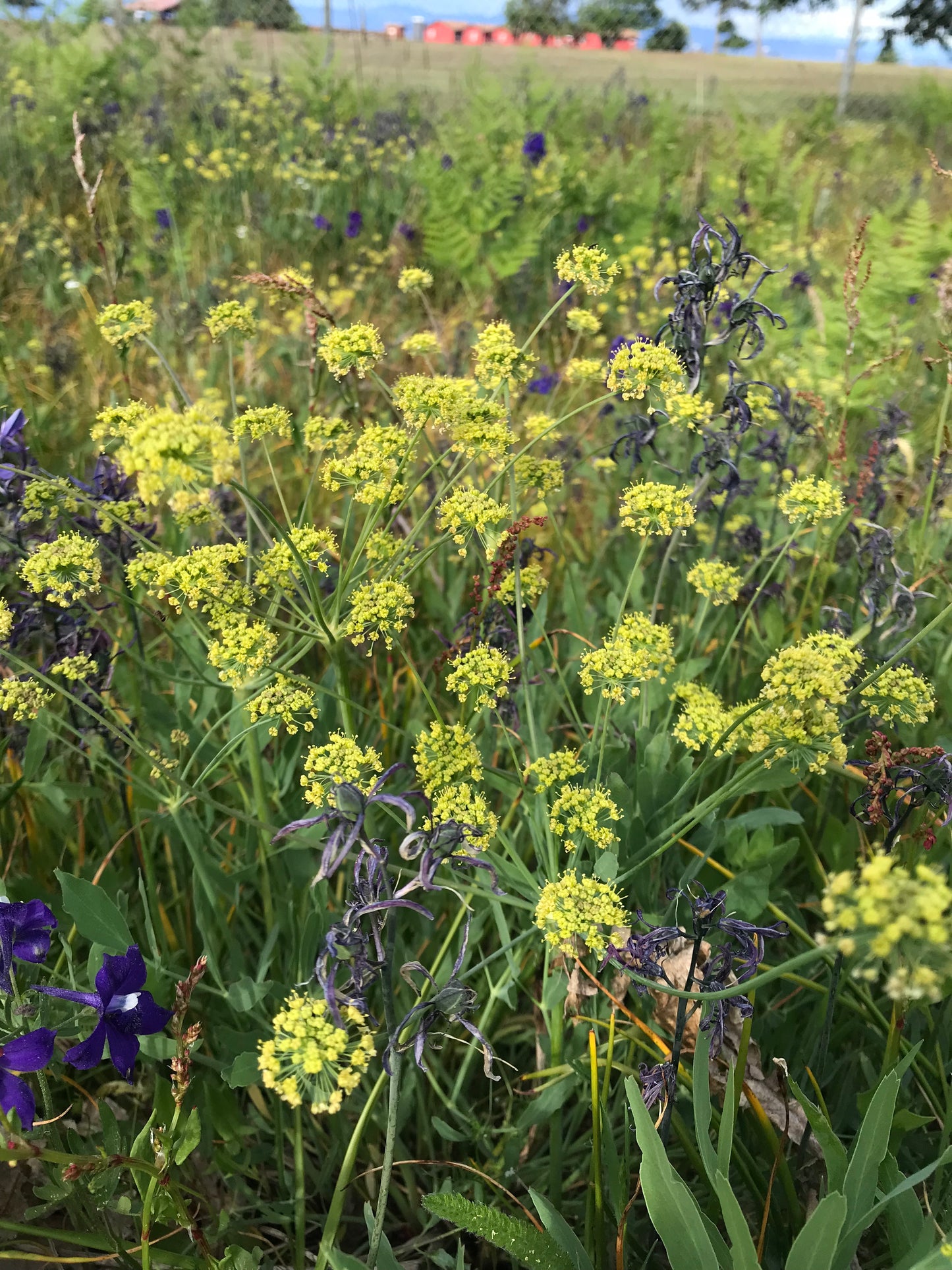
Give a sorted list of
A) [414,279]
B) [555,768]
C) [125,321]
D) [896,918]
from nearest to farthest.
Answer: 1. [896,918]
2. [555,768]
3. [125,321]
4. [414,279]

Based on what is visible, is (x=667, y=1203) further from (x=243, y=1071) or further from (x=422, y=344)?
(x=422, y=344)

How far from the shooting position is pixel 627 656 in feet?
4.44

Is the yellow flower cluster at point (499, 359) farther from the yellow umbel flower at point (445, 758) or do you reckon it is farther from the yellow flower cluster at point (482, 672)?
the yellow umbel flower at point (445, 758)

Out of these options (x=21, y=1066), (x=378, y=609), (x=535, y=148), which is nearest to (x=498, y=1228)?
(x=21, y=1066)

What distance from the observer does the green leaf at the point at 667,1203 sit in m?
1.06

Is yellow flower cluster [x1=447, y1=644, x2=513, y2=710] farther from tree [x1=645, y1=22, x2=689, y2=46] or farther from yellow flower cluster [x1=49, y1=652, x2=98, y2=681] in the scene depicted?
tree [x1=645, y1=22, x2=689, y2=46]

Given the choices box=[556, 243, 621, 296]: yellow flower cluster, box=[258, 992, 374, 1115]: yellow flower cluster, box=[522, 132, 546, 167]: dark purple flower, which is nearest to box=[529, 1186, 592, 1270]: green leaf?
box=[258, 992, 374, 1115]: yellow flower cluster

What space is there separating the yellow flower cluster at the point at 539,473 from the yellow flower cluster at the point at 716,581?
1.06 feet

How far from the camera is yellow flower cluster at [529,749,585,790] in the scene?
4.40 feet

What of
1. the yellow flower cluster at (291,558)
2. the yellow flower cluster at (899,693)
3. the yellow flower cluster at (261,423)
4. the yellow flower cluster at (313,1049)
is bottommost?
the yellow flower cluster at (313,1049)

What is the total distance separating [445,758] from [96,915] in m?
0.59

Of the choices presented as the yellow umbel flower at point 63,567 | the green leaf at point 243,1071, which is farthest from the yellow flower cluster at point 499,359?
the green leaf at point 243,1071

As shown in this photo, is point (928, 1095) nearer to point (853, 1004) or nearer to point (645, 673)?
point (853, 1004)

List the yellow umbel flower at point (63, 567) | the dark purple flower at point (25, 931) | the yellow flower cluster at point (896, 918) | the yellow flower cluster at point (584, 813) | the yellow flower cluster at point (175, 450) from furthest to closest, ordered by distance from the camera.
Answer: the yellow umbel flower at point (63, 567) < the yellow flower cluster at point (584, 813) < the dark purple flower at point (25, 931) < the yellow flower cluster at point (175, 450) < the yellow flower cluster at point (896, 918)
